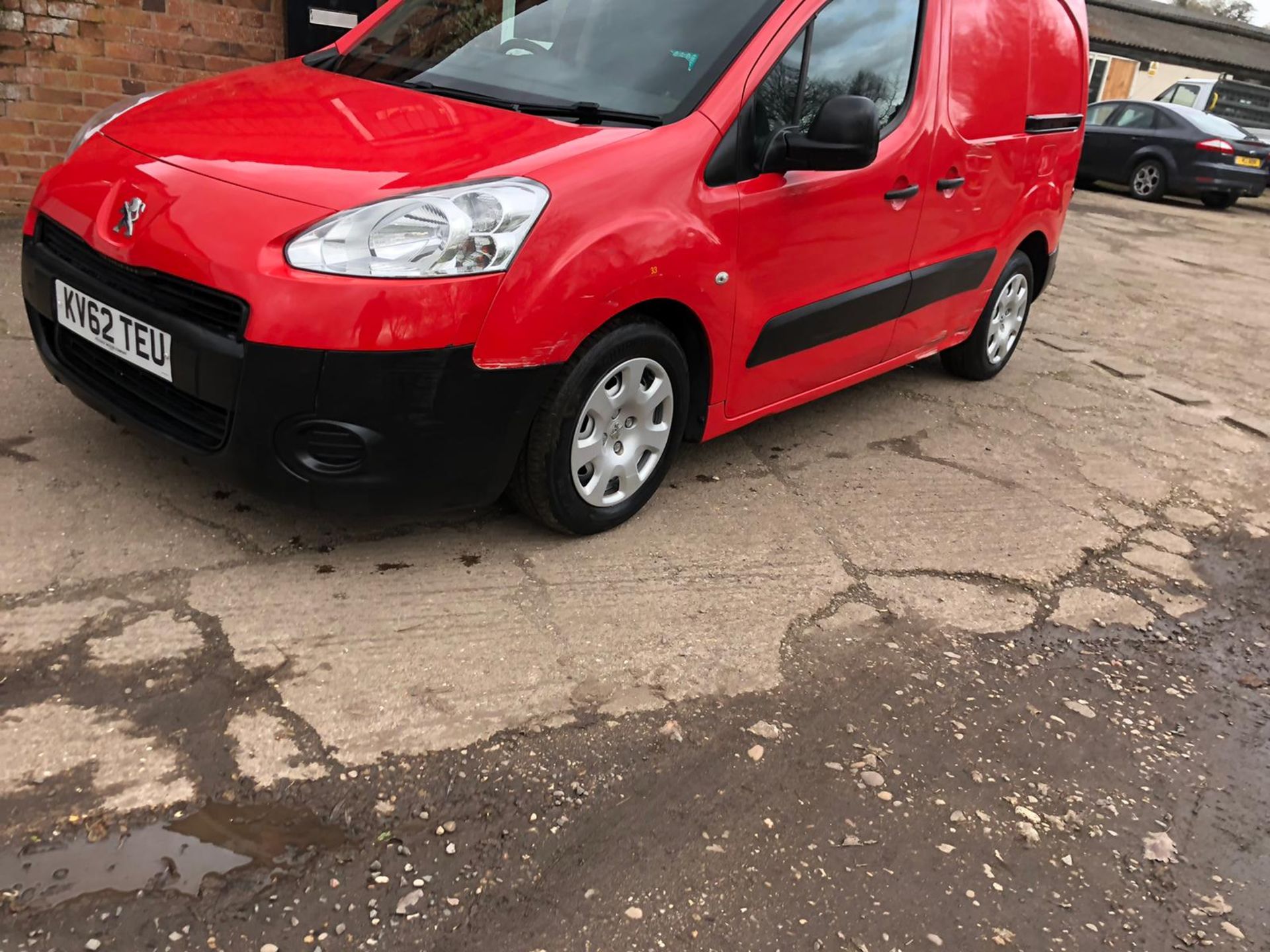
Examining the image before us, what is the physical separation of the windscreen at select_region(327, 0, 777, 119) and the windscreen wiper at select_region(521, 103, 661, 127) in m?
0.02

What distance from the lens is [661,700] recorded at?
260cm

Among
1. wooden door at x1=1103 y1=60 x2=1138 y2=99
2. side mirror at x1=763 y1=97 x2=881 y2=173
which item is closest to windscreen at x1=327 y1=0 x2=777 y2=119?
side mirror at x1=763 y1=97 x2=881 y2=173

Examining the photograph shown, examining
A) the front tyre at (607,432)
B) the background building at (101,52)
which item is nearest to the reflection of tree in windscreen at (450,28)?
the front tyre at (607,432)

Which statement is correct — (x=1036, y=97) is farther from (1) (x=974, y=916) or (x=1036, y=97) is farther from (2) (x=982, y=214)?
(1) (x=974, y=916)

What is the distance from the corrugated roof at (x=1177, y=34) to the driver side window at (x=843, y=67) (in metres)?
26.0

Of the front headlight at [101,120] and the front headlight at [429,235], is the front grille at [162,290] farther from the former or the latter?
the front headlight at [101,120]

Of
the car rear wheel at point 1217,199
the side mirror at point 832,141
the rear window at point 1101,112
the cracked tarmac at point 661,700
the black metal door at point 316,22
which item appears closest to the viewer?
the cracked tarmac at point 661,700

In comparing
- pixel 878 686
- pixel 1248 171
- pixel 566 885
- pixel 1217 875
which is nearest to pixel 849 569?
pixel 878 686

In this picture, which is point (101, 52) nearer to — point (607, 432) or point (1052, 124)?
point (607, 432)

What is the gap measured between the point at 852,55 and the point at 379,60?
1.61 metres

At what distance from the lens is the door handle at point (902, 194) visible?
149 inches

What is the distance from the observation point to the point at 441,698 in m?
2.49

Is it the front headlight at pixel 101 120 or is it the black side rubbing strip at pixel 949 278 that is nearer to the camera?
the front headlight at pixel 101 120

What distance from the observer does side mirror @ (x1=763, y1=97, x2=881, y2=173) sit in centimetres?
316
